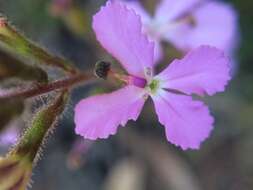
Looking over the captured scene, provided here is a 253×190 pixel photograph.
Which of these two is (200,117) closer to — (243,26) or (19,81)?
(19,81)

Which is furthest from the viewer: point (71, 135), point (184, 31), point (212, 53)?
point (71, 135)

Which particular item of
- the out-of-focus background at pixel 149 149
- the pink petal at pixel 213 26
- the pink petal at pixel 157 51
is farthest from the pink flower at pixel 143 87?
the out-of-focus background at pixel 149 149

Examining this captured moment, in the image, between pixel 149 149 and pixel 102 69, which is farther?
pixel 149 149

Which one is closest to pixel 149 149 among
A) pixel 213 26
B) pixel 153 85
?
pixel 213 26

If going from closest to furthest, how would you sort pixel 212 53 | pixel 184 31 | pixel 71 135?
1. pixel 212 53
2. pixel 184 31
3. pixel 71 135

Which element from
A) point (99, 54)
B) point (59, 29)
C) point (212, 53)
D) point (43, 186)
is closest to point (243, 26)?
point (99, 54)

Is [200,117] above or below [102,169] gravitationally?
below

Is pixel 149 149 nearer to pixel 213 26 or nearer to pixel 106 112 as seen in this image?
pixel 213 26

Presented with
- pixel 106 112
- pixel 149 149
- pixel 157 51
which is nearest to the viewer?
pixel 106 112
